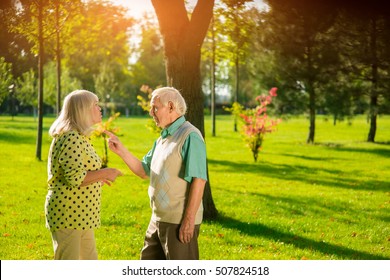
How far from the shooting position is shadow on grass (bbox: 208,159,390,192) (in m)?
8.66

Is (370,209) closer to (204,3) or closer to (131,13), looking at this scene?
(204,3)

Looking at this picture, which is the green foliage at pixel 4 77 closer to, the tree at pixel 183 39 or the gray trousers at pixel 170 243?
the tree at pixel 183 39

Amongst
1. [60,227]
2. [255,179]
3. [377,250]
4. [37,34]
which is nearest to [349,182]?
[255,179]

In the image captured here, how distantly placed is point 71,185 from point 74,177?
6 cm

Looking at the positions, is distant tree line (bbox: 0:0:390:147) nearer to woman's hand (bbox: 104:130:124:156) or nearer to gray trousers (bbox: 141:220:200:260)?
woman's hand (bbox: 104:130:124:156)

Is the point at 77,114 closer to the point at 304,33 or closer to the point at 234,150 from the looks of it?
the point at 304,33

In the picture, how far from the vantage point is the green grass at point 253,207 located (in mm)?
4633

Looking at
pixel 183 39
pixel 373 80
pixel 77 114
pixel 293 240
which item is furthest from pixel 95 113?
pixel 373 80

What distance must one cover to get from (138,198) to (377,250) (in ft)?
11.3

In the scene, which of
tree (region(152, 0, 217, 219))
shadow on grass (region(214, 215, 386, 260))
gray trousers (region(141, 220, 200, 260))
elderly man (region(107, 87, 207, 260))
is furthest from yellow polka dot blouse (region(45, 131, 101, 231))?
tree (region(152, 0, 217, 219))

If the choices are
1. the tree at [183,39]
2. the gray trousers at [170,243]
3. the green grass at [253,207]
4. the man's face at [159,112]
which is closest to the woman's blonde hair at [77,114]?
the man's face at [159,112]

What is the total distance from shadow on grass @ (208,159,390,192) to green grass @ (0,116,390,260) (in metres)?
0.02

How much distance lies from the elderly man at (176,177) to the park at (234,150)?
1659 mm

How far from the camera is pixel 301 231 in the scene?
532 centimetres
